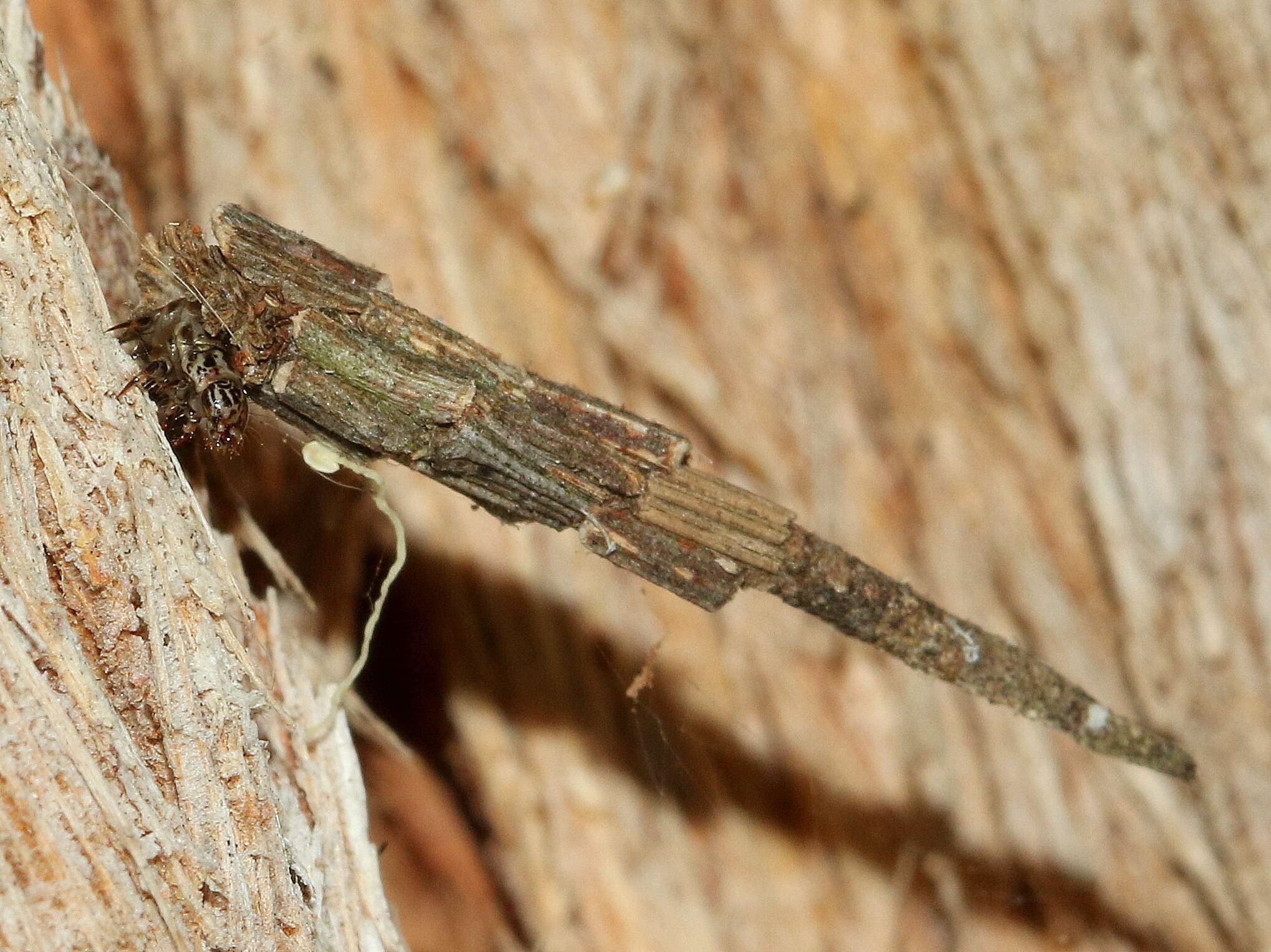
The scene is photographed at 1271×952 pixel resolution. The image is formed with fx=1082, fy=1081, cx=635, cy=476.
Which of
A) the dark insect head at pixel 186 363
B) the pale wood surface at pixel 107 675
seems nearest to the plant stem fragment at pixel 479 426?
the dark insect head at pixel 186 363

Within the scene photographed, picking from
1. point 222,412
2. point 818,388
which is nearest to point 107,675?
point 222,412

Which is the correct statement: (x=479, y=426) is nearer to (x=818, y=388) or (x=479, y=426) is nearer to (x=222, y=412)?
(x=222, y=412)

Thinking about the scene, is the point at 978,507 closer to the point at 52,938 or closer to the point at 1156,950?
the point at 1156,950

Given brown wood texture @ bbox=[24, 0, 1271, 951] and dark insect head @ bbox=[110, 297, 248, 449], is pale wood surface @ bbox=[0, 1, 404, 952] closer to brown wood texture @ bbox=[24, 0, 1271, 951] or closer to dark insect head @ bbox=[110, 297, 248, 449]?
dark insect head @ bbox=[110, 297, 248, 449]

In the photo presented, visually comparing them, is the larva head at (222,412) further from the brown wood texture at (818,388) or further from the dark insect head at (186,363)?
the brown wood texture at (818,388)

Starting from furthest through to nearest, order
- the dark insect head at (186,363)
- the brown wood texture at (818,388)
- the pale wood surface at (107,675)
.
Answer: the brown wood texture at (818,388) → the dark insect head at (186,363) → the pale wood surface at (107,675)

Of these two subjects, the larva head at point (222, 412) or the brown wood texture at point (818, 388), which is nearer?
the larva head at point (222, 412)

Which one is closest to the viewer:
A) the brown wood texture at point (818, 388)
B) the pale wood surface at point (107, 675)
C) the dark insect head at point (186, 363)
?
the pale wood surface at point (107, 675)

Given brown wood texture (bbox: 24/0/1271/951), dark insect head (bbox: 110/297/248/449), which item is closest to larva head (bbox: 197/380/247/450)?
dark insect head (bbox: 110/297/248/449)
